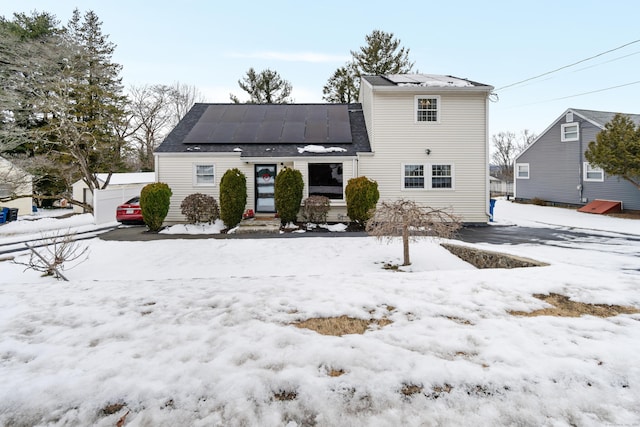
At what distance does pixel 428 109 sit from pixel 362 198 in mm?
5176

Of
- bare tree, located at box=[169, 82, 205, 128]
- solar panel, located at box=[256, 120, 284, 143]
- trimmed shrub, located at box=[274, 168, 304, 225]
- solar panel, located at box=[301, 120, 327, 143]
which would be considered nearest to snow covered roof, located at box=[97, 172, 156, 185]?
bare tree, located at box=[169, 82, 205, 128]

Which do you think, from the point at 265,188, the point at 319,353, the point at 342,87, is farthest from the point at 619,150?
the point at 319,353

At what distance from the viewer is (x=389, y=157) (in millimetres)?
13461

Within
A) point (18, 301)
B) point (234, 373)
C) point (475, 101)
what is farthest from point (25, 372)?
point (475, 101)

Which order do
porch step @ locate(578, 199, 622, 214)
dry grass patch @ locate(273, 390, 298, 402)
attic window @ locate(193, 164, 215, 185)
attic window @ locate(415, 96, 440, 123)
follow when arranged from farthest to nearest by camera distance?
porch step @ locate(578, 199, 622, 214) < attic window @ locate(415, 96, 440, 123) < attic window @ locate(193, 164, 215, 185) < dry grass patch @ locate(273, 390, 298, 402)

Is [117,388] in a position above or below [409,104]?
below

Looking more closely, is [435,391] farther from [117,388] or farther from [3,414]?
[3,414]

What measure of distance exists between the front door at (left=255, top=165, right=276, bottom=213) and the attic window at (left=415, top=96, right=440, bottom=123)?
6.55 m

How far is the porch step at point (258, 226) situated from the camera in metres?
11.1

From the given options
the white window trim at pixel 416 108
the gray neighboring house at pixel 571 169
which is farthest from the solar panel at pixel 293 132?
the gray neighboring house at pixel 571 169

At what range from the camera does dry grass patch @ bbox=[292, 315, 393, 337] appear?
302 centimetres

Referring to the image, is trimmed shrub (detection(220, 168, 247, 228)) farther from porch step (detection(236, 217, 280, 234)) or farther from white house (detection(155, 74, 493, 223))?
white house (detection(155, 74, 493, 223))

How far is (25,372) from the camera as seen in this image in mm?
2336

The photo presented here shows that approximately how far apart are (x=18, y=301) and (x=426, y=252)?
25.0ft
